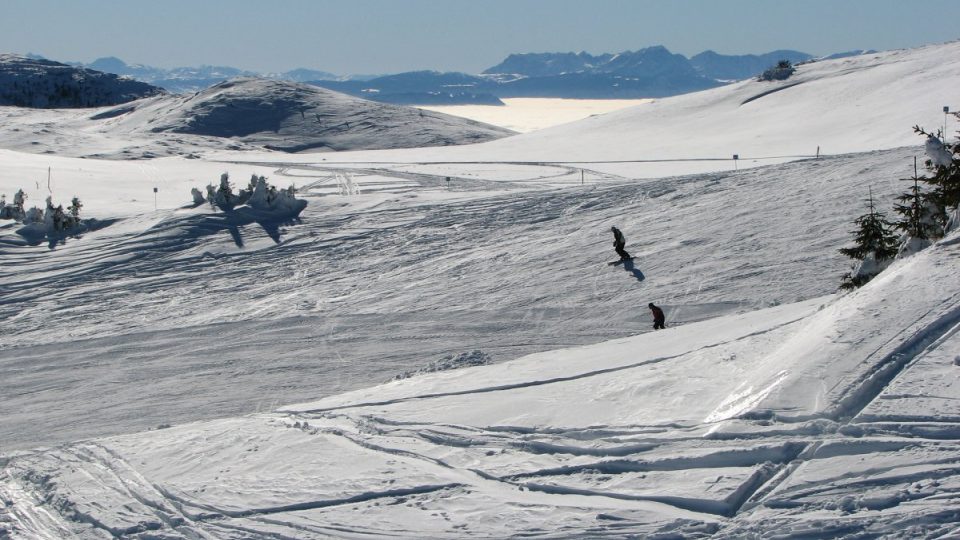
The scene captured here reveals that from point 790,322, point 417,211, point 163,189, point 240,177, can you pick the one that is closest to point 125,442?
point 790,322

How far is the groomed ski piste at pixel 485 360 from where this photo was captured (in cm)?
777

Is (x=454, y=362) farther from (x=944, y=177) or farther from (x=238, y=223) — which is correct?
(x=238, y=223)

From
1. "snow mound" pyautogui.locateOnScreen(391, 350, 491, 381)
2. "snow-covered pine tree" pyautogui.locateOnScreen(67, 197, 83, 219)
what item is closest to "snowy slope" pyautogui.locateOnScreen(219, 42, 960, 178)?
"snow-covered pine tree" pyautogui.locateOnScreen(67, 197, 83, 219)

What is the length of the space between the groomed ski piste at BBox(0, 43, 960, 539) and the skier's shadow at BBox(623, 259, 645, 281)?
131 millimetres

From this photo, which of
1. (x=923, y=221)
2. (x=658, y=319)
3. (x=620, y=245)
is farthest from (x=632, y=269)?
(x=923, y=221)

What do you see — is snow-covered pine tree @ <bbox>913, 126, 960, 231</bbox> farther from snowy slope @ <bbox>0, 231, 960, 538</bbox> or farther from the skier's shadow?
the skier's shadow

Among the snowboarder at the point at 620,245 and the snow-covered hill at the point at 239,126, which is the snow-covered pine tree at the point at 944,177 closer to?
the snowboarder at the point at 620,245

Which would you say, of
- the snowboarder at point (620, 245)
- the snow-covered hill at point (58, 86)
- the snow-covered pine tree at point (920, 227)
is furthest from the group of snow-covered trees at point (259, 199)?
the snow-covered hill at point (58, 86)

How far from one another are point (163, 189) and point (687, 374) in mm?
29975

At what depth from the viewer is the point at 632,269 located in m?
20.5

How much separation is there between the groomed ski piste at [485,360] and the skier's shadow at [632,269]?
0.13 metres

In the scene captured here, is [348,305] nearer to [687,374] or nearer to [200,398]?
[200,398]

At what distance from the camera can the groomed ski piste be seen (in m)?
7.77

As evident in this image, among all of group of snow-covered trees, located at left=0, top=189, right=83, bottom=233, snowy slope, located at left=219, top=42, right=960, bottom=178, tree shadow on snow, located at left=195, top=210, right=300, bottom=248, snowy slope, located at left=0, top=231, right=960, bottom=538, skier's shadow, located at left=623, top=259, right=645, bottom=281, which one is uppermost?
snowy slope, located at left=219, top=42, right=960, bottom=178
